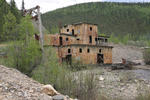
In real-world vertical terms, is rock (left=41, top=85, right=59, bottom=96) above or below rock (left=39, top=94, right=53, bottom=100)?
above

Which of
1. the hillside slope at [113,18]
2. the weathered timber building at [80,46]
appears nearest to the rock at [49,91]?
the weathered timber building at [80,46]

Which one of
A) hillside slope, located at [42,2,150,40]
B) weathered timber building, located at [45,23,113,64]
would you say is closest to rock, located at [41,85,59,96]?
weathered timber building, located at [45,23,113,64]

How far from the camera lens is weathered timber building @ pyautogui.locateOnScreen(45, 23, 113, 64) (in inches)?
1089

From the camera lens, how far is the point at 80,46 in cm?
2819

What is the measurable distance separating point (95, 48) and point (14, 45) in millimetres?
19183

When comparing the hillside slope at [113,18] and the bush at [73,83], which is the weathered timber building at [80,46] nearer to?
the bush at [73,83]

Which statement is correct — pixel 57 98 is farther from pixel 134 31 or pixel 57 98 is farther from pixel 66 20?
pixel 134 31

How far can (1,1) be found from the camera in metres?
37.4

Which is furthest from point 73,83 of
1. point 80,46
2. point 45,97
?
point 80,46

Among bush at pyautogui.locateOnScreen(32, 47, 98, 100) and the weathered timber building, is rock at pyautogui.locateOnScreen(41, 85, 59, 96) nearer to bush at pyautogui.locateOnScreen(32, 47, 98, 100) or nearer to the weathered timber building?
bush at pyautogui.locateOnScreen(32, 47, 98, 100)

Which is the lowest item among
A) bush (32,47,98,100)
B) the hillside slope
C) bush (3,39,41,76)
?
bush (32,47,98,100)

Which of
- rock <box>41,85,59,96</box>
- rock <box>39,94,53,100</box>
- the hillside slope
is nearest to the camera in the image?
rock <box>39,94,53,100</box>

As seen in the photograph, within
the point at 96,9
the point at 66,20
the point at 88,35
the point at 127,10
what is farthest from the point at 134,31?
the point at 88,35

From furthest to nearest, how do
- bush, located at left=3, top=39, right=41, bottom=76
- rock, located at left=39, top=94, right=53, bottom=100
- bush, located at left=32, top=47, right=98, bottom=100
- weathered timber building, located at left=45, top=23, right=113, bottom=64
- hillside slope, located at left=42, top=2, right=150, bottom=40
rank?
hillside slope, located at left=42, top=2, right=150, bottom=40, weathered timber building, located at left=45, top=23, right=113, bottom=64, bush, located at left=3, top=39, right=41, bottom=76, bush, located at left=32, top=47, right=98, bottom=100, rock, located at left=39, top=94, right=53, bottom=100
